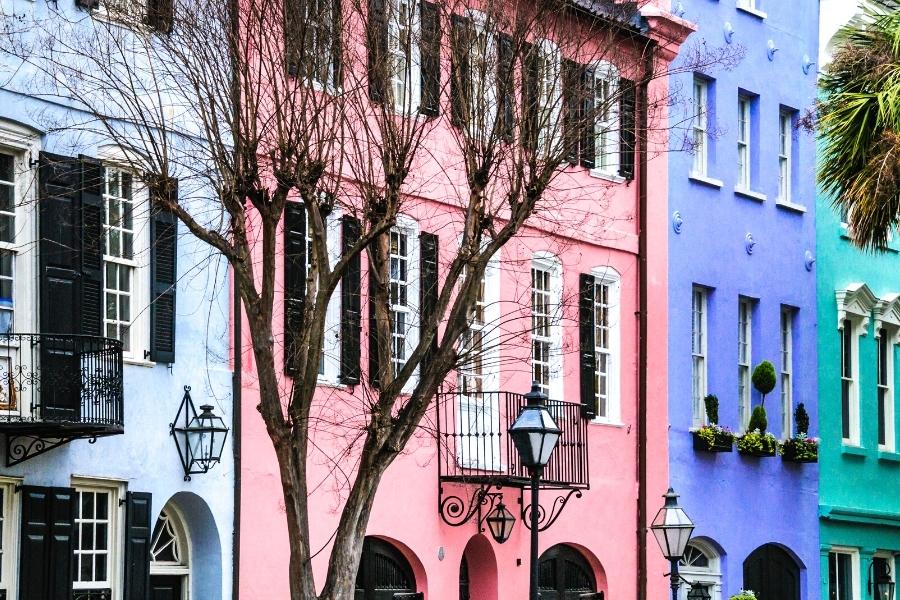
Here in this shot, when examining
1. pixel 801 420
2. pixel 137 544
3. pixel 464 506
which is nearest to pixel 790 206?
pixel 801 420

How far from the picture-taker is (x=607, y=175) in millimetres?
28828

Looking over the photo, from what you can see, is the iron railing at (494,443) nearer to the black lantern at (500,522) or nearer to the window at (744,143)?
the black lantern at (500,522)

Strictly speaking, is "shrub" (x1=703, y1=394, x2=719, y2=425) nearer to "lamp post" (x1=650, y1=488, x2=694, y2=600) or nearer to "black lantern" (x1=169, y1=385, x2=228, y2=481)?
"lamp post" (x1=650, y1=488, x2=694, y2=600)

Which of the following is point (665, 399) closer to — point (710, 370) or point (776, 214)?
point (710, 370)

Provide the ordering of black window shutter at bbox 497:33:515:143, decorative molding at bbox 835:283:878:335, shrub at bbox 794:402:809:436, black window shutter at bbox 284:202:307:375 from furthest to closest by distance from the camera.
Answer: decorative molding at bbox 835:283:878:335, shrub at bbox 794:402:809:436, black window shutter at bbox 284:202:307:375, black window shutter at bbox 497:33:515:143

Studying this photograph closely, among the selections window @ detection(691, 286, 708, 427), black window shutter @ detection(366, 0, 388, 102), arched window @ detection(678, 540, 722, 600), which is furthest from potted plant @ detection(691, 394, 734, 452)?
black window shutter @ detection(366, 0, 388, 102)

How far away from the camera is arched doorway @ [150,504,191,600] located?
72.0 feet

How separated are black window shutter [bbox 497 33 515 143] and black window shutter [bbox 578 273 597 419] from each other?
7.56 m

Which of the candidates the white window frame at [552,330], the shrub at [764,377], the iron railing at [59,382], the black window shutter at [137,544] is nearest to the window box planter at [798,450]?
the shrub at [764,377]

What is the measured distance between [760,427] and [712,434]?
1.34 metres

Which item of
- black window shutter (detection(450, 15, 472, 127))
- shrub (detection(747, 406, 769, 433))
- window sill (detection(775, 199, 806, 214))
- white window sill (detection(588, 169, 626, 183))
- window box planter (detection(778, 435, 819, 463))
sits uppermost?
window sill (detection(775, 199, 806, 214))

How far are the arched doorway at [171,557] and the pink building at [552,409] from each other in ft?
1.97

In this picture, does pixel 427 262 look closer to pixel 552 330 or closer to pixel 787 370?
pixel 552 330

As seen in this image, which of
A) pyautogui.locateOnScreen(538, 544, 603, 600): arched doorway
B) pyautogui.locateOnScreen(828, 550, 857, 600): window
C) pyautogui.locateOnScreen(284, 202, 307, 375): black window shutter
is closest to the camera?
pyautogui.locateOnScreen(284, 202, 307, 375): black window shutter
